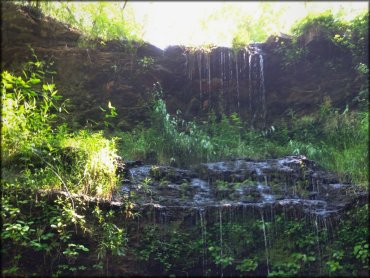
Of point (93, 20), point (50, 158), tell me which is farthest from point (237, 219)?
point (93, 20)

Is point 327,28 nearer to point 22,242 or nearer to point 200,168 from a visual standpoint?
point 200,168

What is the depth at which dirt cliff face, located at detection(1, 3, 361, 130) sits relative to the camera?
9.77m

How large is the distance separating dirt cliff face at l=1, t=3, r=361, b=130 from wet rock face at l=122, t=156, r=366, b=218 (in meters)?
2.65

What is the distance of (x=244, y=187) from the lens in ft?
23.6

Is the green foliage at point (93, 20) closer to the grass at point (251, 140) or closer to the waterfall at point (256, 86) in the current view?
the grass at point (251, 140)

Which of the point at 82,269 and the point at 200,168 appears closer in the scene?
the point at 82,269

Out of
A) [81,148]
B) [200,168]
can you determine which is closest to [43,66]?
[81,148]

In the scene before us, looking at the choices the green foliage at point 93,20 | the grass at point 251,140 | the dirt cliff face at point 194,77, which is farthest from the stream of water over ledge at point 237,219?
the green foliage at point 93,20

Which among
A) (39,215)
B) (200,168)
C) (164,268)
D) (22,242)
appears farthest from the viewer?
(200,168)

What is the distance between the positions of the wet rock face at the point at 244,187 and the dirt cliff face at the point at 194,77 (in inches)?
105

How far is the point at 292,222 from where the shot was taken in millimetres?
6449

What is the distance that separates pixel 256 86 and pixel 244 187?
4.20 m

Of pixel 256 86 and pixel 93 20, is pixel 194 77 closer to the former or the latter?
pixel 256 86

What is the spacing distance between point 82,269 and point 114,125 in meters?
4.62
